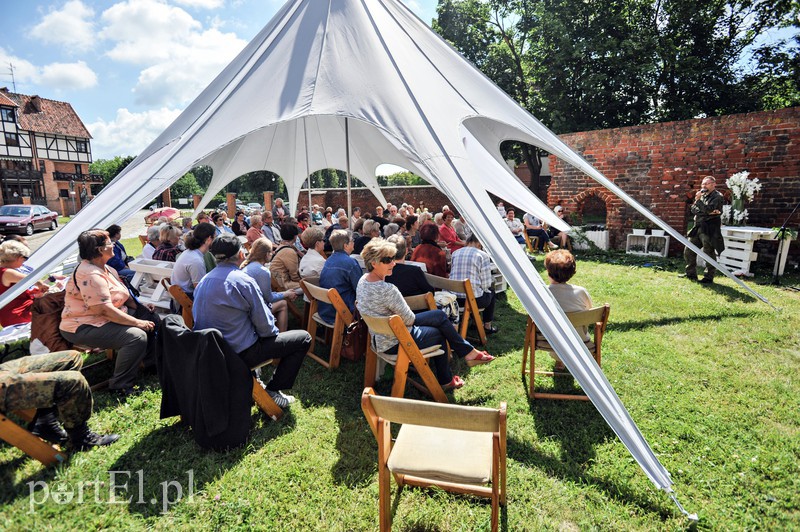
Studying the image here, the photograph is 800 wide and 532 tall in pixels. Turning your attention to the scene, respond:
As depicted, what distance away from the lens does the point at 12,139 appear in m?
33.2

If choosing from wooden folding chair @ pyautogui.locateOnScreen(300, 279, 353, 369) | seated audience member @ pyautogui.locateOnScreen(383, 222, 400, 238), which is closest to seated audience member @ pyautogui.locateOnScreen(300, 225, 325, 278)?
wooden folding chair @ pyautogui.locateOnScreen(300, 279, 353, 369)

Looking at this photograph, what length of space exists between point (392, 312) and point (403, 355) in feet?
1.08

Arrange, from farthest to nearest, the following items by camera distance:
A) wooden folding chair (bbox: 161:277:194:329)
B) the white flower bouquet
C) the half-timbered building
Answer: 1. the half-timbered building
2. the white flower bouquet
3. wooden folding chair (bbox: 161:277:194:329)

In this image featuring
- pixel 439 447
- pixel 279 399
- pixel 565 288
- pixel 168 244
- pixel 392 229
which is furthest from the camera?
pixel 392 229

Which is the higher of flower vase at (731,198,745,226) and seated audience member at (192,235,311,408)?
flower vase at (731,198,745,226)

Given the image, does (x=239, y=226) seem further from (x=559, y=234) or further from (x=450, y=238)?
(x=559, y=234)

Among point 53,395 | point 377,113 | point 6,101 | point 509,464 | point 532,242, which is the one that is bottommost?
point 509,464

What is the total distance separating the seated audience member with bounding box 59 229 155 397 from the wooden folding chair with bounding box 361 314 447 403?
1.94 m

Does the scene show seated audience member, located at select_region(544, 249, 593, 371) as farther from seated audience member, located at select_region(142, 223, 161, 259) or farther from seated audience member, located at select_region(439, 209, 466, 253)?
seated audience member, located at select_region(142, 223, 161, 259)

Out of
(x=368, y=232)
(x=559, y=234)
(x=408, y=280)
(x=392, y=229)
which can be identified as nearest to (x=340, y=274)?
(x=408, y=280)

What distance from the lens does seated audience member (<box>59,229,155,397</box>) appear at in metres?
3.04

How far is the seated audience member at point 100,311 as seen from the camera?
120 inches

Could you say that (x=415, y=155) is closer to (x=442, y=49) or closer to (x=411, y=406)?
(x=411, y=406)

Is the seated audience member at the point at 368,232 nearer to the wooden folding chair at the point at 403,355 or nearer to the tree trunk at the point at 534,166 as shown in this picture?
the wooden folding chair at the point at 403,355
